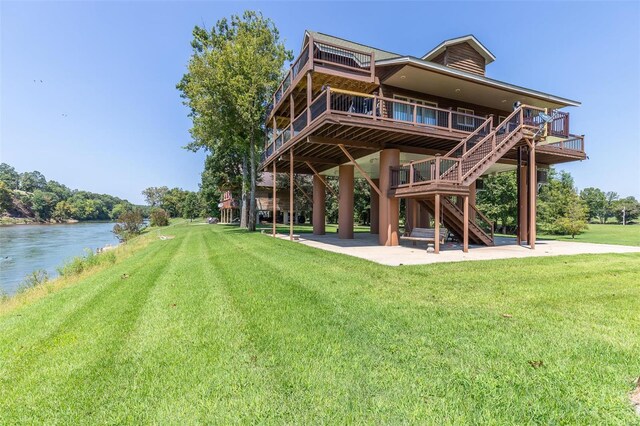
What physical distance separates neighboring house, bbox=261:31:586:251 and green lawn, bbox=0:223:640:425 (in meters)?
6.56

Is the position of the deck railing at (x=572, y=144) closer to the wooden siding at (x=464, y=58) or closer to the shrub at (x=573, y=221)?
the wooden siding at (x=464, y=58)

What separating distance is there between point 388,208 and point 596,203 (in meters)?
87.6

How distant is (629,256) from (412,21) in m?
15.5

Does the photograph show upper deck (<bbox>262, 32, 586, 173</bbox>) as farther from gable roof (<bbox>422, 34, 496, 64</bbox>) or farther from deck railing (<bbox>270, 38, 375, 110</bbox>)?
gable roof (<bbox>422, 34, 496, 64</bbox>)

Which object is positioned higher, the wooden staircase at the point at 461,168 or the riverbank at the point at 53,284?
the wooden staircase at the point at 461,168

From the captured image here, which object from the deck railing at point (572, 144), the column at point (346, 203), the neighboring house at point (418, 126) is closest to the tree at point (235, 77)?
the neighboring house at point (418, 126)

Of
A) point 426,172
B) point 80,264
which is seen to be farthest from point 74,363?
point 426,172

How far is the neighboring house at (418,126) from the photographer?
444 inches

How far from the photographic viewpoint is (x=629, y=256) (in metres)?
9.77

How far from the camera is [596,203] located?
71.9 meters

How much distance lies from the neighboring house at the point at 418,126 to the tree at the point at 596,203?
76.1 meters

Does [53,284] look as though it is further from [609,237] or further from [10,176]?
[10,176]

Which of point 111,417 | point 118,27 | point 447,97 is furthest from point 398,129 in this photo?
point 118,27

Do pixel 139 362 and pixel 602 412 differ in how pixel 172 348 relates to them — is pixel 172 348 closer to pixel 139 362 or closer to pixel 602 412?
pixel 139 362
